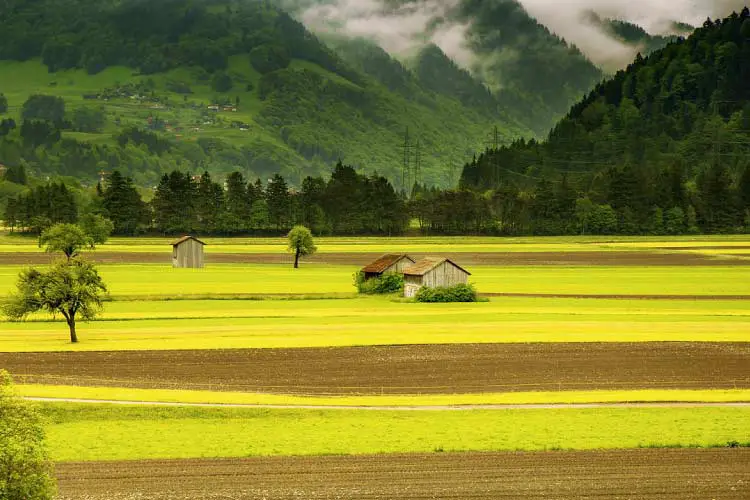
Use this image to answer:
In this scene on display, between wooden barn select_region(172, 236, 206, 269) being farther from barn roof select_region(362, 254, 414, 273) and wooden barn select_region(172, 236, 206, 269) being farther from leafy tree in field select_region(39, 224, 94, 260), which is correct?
barn roof select_region(362, 254, 414, 273)

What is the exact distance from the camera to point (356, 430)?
39156mm

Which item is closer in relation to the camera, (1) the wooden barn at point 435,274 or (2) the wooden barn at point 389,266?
(1) the wooden barn at point 435,274

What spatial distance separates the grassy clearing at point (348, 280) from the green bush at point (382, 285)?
1747 millimetres

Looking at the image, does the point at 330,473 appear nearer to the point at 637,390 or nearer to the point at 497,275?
the point at 637,390

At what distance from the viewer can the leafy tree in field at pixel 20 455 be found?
81.1 feet

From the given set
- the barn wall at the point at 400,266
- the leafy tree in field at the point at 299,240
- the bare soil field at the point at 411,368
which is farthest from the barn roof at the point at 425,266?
the leafy tree in field at the point at 299,240

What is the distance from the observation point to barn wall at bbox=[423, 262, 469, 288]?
9131cm

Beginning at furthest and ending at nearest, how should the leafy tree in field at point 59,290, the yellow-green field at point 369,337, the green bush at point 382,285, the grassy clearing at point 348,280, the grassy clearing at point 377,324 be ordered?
the green bush at point 382,285 < the grassy clearing at point 348,280 < the leafy tree in field at point 59,290 < the grassy clearing at point 377,324 < the yellow-green field at point 369,337

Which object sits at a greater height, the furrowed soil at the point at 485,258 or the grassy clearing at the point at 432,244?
the grassy clearing at the point at 432,244

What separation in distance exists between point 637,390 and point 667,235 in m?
157

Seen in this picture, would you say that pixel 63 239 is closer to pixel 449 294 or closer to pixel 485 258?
pixel 485 258

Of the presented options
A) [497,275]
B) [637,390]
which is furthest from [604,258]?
[637,390]

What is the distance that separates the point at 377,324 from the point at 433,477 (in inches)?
1512

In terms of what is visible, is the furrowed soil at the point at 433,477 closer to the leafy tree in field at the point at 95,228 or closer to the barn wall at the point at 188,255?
the barn wall at the point at 188,255
